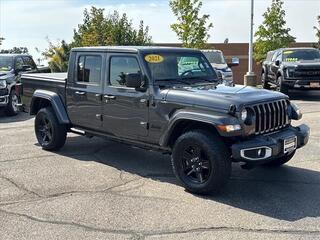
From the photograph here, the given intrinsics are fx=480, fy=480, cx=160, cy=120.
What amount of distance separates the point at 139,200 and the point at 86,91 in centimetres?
248

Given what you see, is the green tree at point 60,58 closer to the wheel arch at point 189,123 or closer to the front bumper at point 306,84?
the front bumper at point 306,84

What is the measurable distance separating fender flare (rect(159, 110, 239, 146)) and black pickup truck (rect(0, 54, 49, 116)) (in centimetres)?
712

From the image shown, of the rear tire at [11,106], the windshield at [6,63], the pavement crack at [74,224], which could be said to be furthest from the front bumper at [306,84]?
the pavement crack at [74,224]

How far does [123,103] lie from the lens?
6789 mm

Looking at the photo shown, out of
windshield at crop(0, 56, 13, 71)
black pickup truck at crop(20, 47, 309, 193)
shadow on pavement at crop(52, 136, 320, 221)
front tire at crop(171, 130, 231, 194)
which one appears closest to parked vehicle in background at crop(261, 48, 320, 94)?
windshield at crop(0, 56, 13, 71)

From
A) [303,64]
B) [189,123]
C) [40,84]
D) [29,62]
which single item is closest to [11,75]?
[29,62]

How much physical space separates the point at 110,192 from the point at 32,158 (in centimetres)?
236

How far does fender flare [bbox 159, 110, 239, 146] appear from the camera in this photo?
5488 millimetres

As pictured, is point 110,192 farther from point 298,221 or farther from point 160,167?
point 298,221

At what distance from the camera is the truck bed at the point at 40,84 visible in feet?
26.4

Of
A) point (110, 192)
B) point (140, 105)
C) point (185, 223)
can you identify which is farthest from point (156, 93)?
point (185, 223)

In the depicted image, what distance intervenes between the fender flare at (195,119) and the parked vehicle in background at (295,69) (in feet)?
35.6

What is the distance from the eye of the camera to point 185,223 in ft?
16.0

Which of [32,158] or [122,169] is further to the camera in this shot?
[32,158]
